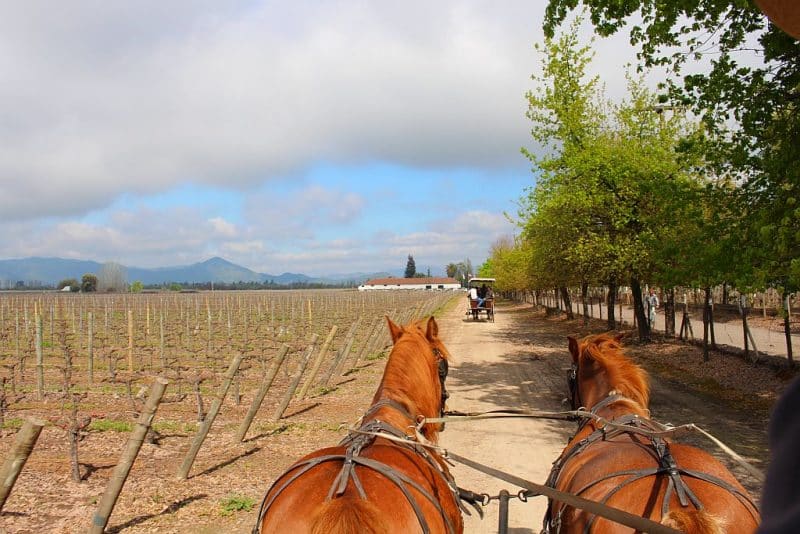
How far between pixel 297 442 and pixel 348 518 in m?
6.83

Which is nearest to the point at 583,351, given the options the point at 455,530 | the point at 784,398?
the point at 455,530

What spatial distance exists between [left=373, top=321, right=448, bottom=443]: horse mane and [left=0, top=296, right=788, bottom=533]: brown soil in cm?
217

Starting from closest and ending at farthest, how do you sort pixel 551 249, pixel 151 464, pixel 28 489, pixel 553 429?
pixel 28 489 < pixel 151 464 < pixel 553 429 < pixel 551 249

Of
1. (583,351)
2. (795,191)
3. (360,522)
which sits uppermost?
(795,191)

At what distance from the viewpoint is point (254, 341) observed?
22.2m

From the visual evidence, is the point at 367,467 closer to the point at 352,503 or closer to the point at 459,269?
the point at 352,503

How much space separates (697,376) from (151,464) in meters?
12.3

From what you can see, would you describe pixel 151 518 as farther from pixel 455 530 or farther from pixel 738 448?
pixel 738 448

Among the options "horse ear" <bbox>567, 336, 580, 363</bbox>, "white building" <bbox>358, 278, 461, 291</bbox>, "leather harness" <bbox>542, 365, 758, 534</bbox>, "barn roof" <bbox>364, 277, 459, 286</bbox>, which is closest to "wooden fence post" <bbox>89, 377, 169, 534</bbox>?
"leather harness" <bbox>542, 365, 758, 534</bbox>

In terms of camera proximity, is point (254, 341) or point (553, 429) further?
point (254, 341)

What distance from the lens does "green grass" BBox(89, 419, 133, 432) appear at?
8992 mm

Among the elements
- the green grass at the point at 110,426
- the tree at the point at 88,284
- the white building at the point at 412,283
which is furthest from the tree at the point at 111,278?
the green grass at the point at 110,426

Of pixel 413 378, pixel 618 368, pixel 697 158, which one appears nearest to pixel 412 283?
pixel 697 158

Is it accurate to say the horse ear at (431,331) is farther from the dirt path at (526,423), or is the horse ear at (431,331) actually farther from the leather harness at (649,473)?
the dirt path at (526,423)
